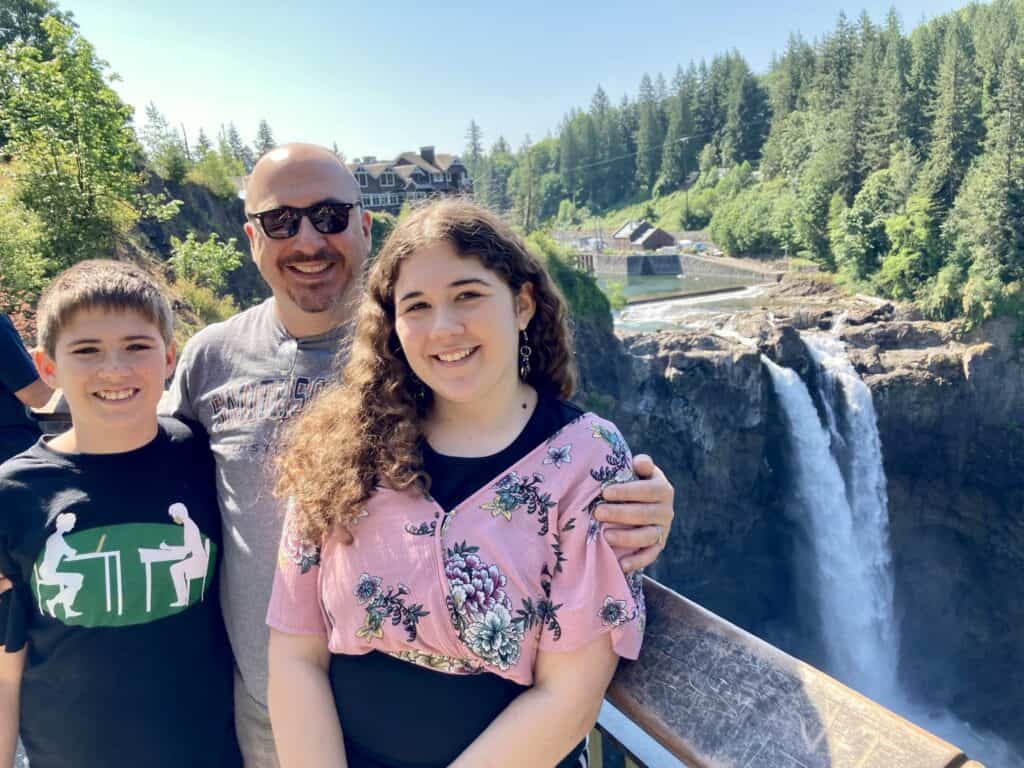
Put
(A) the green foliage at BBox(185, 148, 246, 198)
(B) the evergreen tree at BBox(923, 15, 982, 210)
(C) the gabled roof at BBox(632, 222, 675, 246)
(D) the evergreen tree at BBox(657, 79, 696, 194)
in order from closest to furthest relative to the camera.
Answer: (A) the green foliage at BBox(185, 148, 246, 198), (B) the evergreen tree at BBox(923, 15, 982, 210), (C) the gabled roof at BBox(632, 222, 675, 246), (D) the evergreen tree at BBox(657, 79, 696, 194)

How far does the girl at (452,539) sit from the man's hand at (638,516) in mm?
34

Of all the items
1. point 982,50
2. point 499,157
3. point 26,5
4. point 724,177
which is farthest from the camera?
point 499,157

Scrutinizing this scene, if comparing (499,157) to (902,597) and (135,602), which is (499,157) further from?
(135,602)

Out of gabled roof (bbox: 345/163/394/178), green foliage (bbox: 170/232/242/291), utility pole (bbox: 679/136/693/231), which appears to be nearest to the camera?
green foliage (bbox: 170/232/242/291)

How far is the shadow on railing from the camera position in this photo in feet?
3.70

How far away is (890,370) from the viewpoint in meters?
23.1

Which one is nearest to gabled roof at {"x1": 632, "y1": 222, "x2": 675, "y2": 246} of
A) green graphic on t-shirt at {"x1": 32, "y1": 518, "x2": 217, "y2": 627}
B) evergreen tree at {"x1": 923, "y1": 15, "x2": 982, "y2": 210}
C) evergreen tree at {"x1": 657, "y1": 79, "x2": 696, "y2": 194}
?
evergreen tree at {"x1": 923, "y1": 15, "x2": 982, "y2": 210}

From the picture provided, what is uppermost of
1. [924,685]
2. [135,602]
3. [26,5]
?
[26,5]

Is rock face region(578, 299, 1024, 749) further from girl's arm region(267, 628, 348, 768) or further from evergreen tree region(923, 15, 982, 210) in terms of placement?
girl's arm region(267, 628, 348, 768)

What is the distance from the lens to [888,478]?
23.8m

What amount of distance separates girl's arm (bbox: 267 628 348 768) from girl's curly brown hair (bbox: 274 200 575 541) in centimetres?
28

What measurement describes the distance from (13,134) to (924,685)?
28.4m

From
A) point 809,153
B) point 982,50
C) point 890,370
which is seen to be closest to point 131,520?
point 890,370

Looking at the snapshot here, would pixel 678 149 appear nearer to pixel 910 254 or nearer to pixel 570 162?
pixel 570 162
